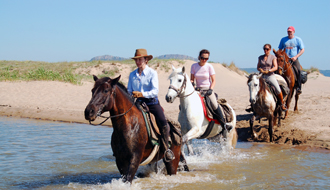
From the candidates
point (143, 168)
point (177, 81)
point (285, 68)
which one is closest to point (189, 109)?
point (177, 81)

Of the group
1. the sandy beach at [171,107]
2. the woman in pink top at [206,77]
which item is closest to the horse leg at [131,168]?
the woman in pink top at [206,77]

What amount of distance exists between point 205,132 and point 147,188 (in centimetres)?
223

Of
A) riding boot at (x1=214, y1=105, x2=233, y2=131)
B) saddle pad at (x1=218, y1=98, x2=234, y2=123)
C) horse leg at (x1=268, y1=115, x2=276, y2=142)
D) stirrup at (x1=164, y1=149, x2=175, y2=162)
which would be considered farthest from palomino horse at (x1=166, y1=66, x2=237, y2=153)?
horse leg at (x1=268, y1=115, x2=276, y2=142)

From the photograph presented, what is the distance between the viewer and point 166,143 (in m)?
5.62

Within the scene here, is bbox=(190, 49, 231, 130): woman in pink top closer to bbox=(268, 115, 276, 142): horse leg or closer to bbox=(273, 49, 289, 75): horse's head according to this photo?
bbox=(268, 115, 276, 142): horse leg

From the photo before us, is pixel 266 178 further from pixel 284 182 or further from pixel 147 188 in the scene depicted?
pixel 147 188

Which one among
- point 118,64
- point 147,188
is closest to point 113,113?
point 147,188

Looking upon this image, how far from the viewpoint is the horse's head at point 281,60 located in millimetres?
11352

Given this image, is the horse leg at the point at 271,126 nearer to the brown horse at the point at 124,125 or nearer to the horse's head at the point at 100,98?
the brown horse at the point at 124,125

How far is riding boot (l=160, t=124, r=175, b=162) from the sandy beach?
A: 5.69 metres

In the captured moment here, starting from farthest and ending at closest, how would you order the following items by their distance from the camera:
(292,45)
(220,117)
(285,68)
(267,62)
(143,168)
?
1. (292,45)
2. (285,68)
3. (267,62)
4. (220,117)
5. (143,168)

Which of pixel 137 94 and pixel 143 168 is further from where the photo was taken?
pixel 143 168

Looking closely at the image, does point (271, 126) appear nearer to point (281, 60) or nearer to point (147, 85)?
point (281, 60)

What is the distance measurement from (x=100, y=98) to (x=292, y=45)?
933cm
